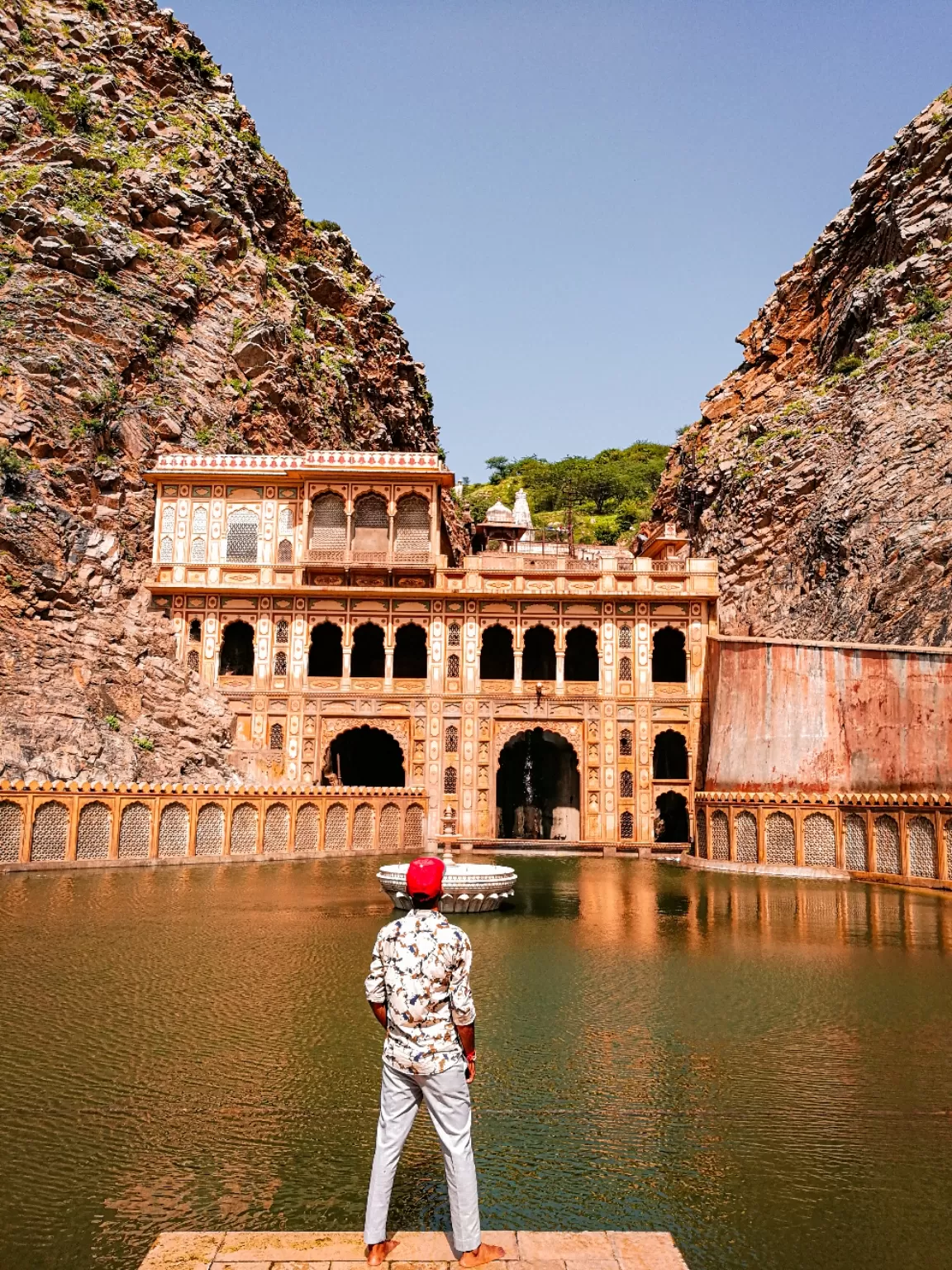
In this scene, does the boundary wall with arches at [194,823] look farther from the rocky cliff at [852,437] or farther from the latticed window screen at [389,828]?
the rocky cliff at [852,437]

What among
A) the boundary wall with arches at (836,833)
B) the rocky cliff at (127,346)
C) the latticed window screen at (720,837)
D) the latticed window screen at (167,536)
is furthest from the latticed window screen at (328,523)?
the latticed window screen at (720,837)

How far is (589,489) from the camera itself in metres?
96.8

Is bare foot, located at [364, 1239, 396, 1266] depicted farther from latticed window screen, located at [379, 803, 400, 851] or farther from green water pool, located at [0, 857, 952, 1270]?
latticed window screen, located at [379, 803, 400, 851]

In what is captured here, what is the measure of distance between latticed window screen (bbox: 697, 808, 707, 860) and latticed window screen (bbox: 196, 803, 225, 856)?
1422 cm

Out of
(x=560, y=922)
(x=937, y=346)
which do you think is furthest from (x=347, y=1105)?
(x=937, y=346)

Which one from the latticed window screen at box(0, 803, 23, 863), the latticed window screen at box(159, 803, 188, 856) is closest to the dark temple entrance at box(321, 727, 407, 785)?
the latticed window screen at box(159, 803, 188, 856)

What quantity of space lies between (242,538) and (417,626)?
7653 millimetres

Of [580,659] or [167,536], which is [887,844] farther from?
[167,536]

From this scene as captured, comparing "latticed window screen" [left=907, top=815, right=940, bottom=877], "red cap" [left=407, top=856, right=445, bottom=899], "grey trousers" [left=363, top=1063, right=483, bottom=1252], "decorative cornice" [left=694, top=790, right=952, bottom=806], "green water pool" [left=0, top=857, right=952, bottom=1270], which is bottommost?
"green water pool" [left=0, top=857, right=952, bottom=1270]

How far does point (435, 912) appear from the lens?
5.19 meters

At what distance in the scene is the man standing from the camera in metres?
4.69

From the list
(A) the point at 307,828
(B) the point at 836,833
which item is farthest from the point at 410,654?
(B) the point at 836,833

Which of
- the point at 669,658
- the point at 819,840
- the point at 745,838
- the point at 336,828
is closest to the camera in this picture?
the point at 819,840

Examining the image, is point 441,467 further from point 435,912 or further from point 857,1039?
point 435,912
